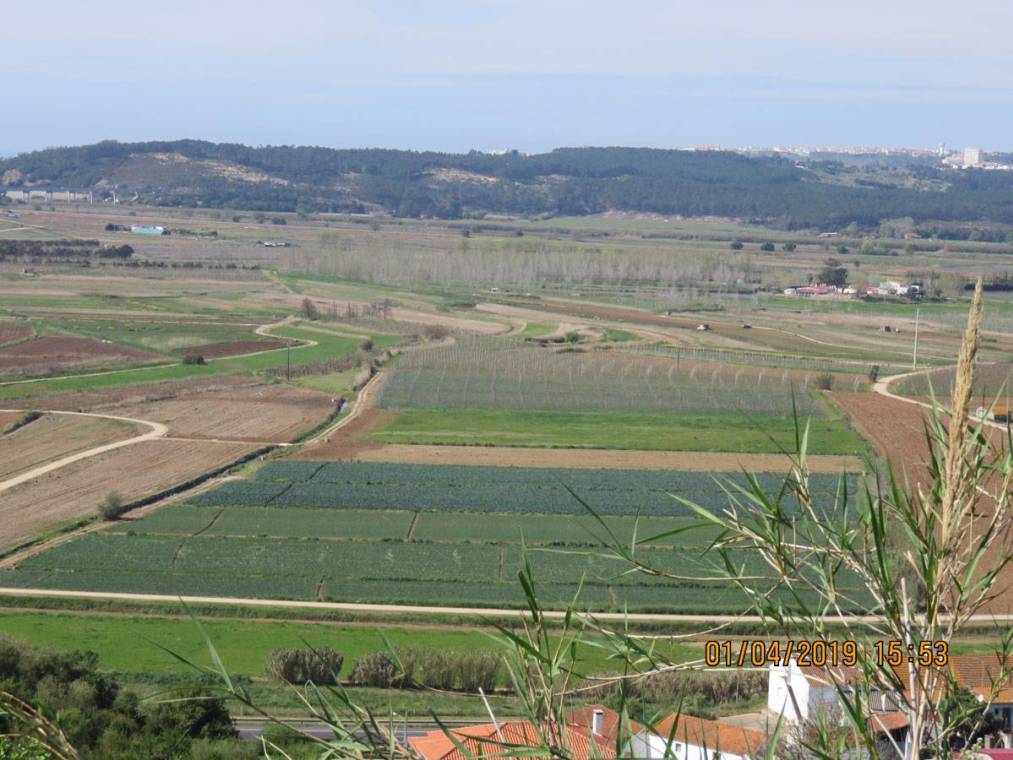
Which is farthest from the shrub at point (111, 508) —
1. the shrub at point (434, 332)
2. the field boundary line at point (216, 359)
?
the shrub at point (434, 332)

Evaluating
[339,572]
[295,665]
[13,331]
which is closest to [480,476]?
[339,572]

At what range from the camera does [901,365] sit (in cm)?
4291

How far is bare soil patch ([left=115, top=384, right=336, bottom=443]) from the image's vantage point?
99.8ft

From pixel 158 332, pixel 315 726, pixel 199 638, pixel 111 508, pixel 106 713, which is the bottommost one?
pixel 199 638

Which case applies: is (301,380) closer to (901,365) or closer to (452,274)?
(901,365)

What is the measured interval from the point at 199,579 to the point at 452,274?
171 ft

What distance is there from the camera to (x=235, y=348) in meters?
43.8

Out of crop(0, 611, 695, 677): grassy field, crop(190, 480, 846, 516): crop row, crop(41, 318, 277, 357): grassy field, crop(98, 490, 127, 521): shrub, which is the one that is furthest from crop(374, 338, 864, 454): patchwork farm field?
crop(0, 611, 695, 677): grassy field

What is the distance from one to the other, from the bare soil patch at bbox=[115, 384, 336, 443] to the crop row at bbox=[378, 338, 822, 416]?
239 centimetres

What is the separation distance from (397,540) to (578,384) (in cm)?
1783

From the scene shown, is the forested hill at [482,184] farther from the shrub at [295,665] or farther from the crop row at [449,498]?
the shrub at [295,665]

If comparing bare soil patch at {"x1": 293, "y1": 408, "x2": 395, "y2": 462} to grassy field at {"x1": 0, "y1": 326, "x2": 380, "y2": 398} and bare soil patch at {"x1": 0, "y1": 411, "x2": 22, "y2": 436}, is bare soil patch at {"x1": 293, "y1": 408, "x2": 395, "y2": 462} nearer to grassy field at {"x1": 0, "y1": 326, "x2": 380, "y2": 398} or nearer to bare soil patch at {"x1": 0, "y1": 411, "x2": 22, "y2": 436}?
bare soil patch at {"x1": 0, "y1": 411, "x2": 22, "y2": 436}

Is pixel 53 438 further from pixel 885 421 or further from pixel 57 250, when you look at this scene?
pixel 57 250

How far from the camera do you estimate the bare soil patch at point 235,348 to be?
42.5m
